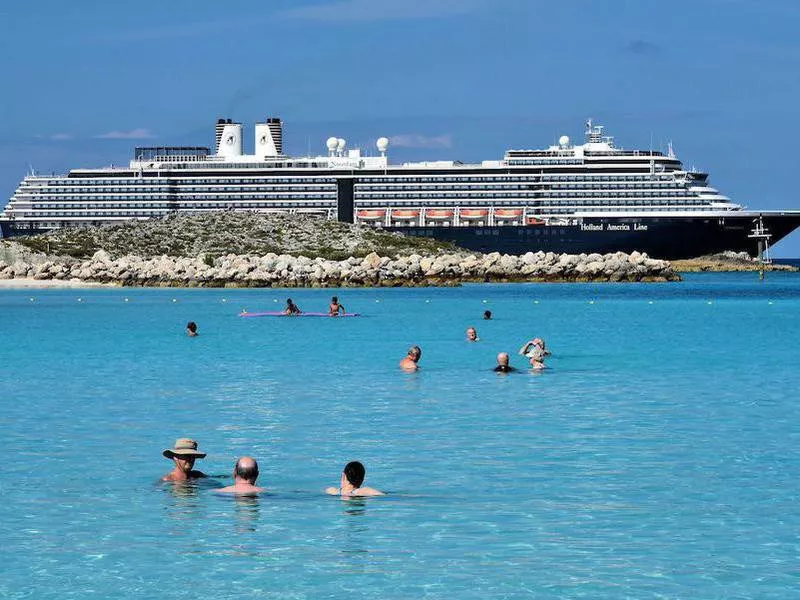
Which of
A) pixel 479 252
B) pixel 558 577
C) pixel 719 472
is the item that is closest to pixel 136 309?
pixel 719 472

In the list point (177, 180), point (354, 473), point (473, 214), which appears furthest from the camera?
point (177, 180)

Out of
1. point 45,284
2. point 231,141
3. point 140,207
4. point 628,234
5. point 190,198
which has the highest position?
point 231,141

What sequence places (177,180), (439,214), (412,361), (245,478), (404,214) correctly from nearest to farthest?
(245,478), (412,361), (439,214), (404,214), (177,180)

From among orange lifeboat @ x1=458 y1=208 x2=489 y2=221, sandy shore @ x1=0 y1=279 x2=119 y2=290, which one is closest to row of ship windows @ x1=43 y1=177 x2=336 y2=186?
orange lifeboat @ x1=458 y1=208 x2=489 y2=221

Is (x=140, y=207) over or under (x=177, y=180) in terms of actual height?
under

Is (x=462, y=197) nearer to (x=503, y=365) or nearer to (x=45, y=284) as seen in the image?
(x=45, y=284)

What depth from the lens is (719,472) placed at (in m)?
17.4

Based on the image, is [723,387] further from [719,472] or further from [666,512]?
[666,512]

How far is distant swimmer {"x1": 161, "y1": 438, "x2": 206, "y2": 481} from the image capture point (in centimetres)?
1603

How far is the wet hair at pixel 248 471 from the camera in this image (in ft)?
50.9

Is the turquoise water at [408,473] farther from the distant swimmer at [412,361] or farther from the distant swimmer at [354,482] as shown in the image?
the distant swimmer at [412,361]

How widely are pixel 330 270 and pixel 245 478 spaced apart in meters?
77.9

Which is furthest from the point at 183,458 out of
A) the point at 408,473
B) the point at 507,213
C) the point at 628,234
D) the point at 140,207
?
the point at 140,207

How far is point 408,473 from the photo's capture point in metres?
17.3
